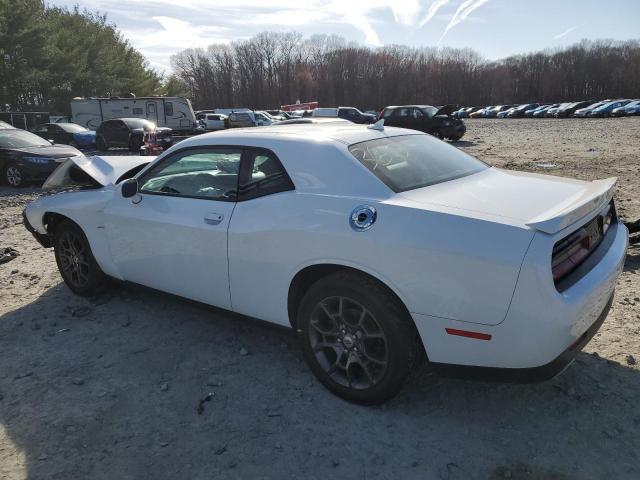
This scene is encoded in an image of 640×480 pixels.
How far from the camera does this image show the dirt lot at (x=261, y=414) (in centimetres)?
244

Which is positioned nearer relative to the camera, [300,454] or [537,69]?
A: [300,454]

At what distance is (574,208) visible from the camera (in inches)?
97.1

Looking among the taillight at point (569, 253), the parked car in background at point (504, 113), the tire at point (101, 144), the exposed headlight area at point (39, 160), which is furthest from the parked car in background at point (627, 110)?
the taillight at point (569, 253)

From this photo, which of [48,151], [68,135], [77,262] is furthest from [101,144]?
[77,262]

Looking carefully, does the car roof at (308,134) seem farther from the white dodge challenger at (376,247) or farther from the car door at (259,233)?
the car door at (259,233)

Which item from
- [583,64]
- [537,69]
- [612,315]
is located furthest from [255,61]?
[612,315]

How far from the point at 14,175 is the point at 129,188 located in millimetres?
9680

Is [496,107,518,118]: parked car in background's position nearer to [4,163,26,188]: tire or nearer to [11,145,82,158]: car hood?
[11,145,82,158]: car hood

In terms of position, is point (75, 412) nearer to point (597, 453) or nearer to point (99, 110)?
point (597, 453)

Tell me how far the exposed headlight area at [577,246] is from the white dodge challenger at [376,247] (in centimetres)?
1

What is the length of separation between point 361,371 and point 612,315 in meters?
2.27

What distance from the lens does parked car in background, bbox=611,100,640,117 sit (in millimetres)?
41312

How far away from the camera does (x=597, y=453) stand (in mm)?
2422

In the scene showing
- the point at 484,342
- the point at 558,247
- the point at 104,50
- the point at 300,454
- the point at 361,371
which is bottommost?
the point at 300,454
